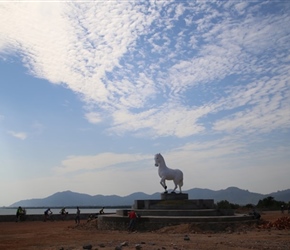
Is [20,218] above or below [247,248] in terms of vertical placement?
above

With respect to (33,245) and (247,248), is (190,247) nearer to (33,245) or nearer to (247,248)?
(247,248)

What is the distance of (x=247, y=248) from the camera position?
39.5 ft

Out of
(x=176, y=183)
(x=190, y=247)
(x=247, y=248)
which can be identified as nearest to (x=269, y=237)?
(x=247, y=248)

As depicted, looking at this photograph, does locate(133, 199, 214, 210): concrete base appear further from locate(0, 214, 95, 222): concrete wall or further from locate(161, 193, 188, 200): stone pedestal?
locate(0, 214, 95, 222): concrete wall

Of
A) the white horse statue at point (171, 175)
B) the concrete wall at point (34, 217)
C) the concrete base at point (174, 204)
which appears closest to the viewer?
the concrete base at point (174, 204)

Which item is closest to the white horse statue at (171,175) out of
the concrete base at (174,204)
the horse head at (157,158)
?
the horse head at (157,158)

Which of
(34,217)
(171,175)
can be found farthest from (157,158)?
(34,217)

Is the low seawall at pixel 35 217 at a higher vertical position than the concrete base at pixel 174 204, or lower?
higher

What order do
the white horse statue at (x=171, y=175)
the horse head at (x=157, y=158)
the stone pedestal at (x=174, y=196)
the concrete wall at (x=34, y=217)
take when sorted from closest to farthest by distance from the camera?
1. the stone pedestal at (x=174, y=196)
2. the white horse statue at (x=171, y=175)
3. the horse head at (x=157, y=158)
4. the concrete wall at (x=34, y=217)

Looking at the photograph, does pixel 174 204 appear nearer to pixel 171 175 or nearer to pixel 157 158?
pixel 171 175

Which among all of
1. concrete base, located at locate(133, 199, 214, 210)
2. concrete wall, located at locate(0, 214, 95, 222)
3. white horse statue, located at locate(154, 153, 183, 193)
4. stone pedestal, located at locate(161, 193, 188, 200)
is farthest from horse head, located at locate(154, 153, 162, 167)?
concrete wall, located at locate(0, 214, 95, 222)

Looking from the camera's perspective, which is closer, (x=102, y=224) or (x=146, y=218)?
(x=146, y=218)

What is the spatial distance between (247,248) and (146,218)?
320 inches

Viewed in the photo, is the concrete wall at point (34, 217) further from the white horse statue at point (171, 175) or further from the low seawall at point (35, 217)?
the white horse statue at point (171, 175)
